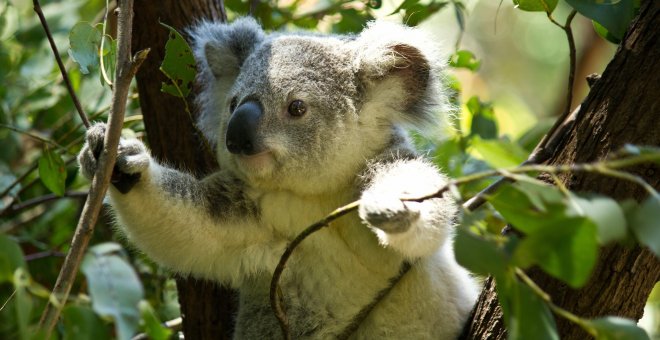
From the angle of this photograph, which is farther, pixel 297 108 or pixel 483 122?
pixel 483 122

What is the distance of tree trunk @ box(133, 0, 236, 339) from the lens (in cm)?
335

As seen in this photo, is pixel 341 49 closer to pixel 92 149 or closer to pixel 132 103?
pixel 92 149

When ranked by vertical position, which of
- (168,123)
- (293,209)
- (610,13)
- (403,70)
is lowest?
(293,209)

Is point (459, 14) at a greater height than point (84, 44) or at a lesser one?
lesser

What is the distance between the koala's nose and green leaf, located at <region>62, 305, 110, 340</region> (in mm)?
1277

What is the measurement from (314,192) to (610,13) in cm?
121

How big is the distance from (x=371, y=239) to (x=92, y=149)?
3.34 ft

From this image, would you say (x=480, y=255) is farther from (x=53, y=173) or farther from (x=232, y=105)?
(x=53, y=173)

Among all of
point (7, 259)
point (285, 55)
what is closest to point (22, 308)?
point (7, 259)

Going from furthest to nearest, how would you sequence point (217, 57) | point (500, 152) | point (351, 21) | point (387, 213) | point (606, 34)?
point (351, 21) < point (217, 57) < point (606, 34) < point (387, 213) < point (500, 152)

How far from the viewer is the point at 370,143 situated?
2.89 metres

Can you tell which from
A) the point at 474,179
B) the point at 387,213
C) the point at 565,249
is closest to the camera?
the point at 565,249

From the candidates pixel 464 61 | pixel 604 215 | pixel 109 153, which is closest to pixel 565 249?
pixel 604 215

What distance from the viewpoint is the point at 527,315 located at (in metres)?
1.38
